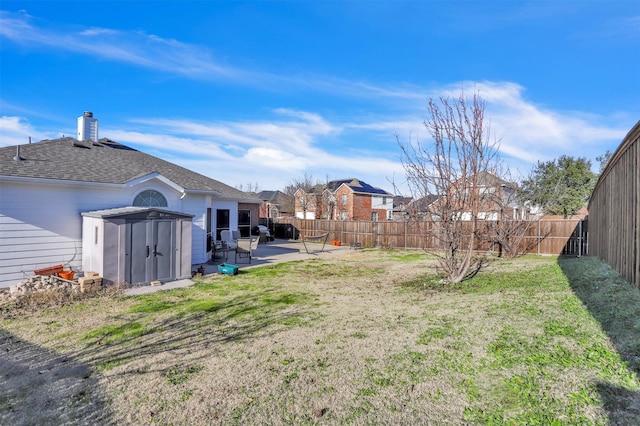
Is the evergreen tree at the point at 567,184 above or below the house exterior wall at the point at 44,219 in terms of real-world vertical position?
above

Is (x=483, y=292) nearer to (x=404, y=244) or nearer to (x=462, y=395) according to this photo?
(x=462, y=395)

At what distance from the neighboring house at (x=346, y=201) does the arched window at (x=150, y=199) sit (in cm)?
2595

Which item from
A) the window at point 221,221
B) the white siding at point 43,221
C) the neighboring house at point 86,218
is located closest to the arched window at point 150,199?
the neighboring house at point 86,218

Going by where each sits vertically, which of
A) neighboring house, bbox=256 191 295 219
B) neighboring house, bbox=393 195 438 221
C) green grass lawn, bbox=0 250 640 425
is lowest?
green grass lawn, bbox=0 250 640 425

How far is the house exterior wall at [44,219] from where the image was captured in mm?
7496

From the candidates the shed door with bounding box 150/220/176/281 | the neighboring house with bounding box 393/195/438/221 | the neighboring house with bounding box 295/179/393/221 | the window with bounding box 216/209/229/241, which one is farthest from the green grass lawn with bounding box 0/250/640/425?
the neighboring house with bounding box 295/179/393/221

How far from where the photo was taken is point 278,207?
47.6m

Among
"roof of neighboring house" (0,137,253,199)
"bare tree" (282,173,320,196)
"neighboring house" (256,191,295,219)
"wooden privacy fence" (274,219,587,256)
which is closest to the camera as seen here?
"roof of neighboring house" (0,137,253,199)

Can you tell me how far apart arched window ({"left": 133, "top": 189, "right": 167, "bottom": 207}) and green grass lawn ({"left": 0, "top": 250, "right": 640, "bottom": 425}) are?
13.2 feet

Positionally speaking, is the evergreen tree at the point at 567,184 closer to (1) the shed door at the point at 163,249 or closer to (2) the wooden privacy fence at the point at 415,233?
(2) the wooden privacy fence at the point at 415,233

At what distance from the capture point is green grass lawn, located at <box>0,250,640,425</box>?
2.82 m

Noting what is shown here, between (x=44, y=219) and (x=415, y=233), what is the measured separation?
1545 cm

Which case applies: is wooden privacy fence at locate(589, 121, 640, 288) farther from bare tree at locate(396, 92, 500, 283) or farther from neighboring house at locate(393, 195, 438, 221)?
neighboring house at locate(393, 195, 438, 221)

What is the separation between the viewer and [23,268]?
771cm
